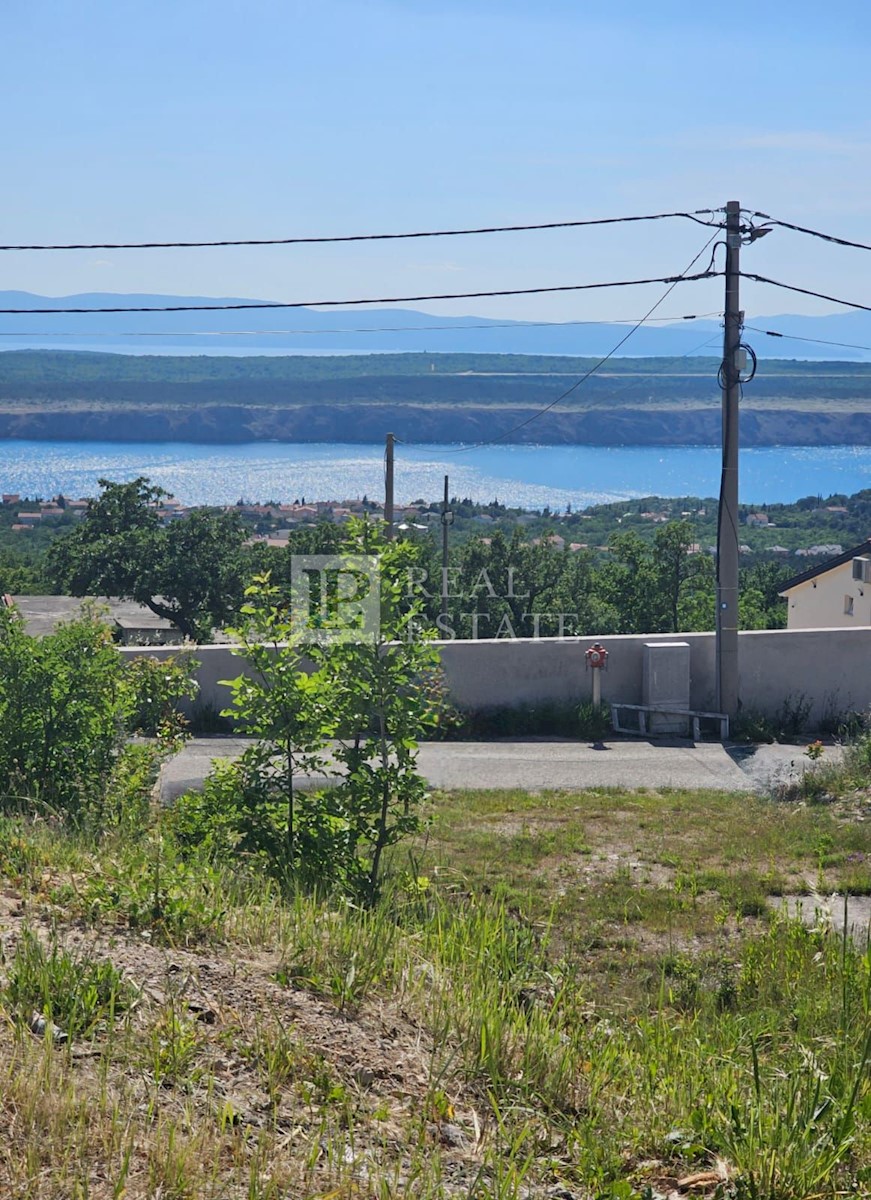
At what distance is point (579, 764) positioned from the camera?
12828mm

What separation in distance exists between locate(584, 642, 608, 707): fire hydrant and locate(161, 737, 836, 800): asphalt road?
70 cm

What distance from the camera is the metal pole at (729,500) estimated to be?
14.7 metres

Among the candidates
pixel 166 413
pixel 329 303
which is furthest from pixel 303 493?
pixel 329 303

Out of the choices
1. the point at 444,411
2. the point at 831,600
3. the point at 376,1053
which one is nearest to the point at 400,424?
the point at 444,411

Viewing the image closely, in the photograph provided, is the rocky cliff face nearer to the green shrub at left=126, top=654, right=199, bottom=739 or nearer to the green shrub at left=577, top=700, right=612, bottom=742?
the green shrub at left=577, top=700, right=612, bottom=742

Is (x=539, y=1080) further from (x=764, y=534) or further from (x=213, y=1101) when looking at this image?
(x=764, y=534)

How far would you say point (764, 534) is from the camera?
74.1m

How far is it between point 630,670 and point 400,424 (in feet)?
537

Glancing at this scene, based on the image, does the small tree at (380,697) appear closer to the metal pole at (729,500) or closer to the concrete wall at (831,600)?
the metal pole at (729,500)

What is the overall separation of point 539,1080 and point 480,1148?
45 cm

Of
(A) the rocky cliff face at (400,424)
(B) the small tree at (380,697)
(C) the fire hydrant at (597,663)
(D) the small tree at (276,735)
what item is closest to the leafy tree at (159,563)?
(C) the fire hydrant at (597,663)

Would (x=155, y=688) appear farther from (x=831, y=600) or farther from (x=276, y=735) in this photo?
(x=831, y=600)

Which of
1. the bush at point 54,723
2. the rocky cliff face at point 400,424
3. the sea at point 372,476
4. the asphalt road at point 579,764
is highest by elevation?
the rocky cliff face at point 400,424

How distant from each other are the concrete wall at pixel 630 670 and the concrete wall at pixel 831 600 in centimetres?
1262
